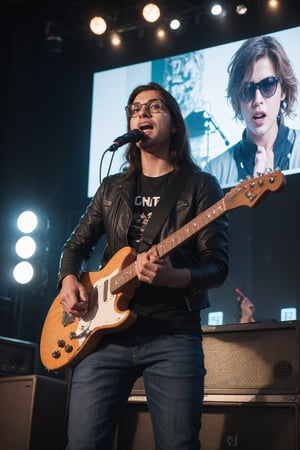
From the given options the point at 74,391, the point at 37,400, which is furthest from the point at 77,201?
the point at 74,391

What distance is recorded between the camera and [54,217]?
5273 millimetres

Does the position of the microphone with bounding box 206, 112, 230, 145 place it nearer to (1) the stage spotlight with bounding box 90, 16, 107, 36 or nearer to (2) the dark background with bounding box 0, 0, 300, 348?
(2) the dark background with bounding box 0, 0, 300, 348

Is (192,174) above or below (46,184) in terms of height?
below

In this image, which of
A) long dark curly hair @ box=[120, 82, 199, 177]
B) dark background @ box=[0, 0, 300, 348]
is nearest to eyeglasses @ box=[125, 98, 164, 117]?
long dark curly hair @ box=[120, 82, 199, 177]

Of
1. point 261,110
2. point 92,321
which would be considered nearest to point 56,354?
point 92,321

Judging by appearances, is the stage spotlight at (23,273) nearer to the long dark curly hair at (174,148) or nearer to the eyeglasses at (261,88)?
the eyeglasses at (261,88)

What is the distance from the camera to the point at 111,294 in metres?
2.11

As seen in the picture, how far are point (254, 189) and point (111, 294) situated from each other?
59 centimetres

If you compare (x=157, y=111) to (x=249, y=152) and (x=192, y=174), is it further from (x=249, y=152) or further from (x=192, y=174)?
(x=249, y=152)

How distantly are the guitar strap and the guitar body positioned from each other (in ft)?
0.22

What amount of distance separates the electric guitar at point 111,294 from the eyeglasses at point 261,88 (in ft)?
8.65

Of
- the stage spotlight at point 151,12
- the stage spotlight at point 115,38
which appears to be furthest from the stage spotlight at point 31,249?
the stage spotlight at point 151,12

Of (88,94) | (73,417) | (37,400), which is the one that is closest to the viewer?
(73,417)

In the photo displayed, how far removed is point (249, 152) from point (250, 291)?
1003 mm
